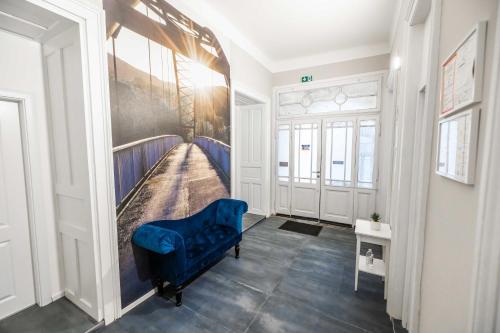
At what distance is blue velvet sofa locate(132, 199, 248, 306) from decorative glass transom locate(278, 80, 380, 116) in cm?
254

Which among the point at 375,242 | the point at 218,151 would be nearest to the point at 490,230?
the point at 375,242

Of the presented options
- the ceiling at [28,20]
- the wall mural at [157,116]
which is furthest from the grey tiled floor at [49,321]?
the ceiling at [28,20]

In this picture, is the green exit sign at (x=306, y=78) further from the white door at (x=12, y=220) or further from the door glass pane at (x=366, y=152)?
the white door at (x=12, y=220)

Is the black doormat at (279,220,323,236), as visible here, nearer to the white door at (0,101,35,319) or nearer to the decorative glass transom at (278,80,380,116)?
the decorative glass transom at (278,80,380,116)

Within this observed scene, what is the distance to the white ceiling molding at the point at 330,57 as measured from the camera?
12.3 feet

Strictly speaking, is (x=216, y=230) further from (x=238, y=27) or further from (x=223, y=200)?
(x=238, y=27)

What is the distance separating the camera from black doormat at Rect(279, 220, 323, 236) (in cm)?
387

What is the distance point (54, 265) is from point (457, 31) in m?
3.47

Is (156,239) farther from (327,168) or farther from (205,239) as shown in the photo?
(327,168)

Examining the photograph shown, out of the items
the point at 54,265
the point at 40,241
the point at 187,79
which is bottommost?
the point at 54,265

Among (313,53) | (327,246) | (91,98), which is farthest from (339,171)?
(91,98)

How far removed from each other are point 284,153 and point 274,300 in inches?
120

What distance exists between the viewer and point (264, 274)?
2605 millimetres

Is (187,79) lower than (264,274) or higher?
higher
